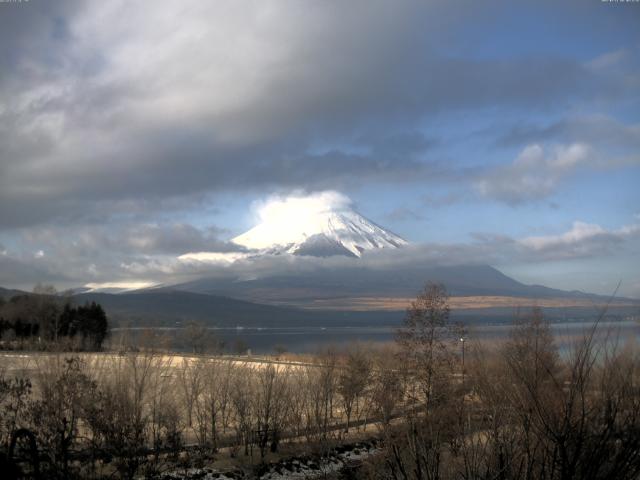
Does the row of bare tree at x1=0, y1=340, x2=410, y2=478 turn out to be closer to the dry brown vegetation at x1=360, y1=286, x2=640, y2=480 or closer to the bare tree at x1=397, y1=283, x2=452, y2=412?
the bare tree at x1=397, y1=283, x2=452, y2=412

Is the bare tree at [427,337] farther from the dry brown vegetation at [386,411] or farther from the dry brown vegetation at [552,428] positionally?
the dry brown vegetation at [552,428]

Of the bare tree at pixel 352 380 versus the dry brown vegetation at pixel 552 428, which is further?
the bare tree at pixel 352 380

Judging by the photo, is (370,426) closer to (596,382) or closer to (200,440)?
(200,440)

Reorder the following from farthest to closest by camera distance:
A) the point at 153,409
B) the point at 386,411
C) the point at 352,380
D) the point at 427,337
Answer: the point at 352,380 < the point at 427,337 < the point at 386,411 < the point at 153,409

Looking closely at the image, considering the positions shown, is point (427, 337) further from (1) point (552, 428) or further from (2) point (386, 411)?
(1) point (552, 428)

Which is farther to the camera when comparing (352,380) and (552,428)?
(352,380)

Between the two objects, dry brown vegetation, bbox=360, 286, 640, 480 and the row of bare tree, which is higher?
dry brown vegetation, bbox=360, 286, 640, 480

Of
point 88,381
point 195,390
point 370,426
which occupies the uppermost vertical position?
point 88,381

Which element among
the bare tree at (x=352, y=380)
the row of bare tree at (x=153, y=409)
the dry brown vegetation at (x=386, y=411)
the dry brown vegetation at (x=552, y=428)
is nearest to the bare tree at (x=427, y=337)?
the dry brown vegetation at (x=386, y=411)

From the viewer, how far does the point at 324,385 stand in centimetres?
2986

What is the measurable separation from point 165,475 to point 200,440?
245 inches

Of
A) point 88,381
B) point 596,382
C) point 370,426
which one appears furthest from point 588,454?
point 370,426

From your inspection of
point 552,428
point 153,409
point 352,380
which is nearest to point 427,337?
point 352,380

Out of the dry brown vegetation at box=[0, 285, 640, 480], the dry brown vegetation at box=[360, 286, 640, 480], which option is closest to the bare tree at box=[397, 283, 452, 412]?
the dry brown vegetation at box=[0, 285, 640, 480]
